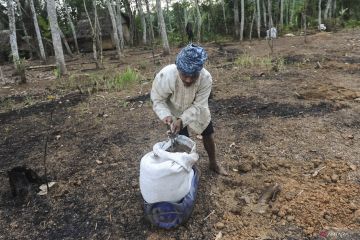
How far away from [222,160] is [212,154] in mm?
455

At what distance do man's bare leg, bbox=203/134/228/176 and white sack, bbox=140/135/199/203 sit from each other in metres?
0.75

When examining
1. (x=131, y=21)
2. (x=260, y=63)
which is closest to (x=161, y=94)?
(x=260, y=63)

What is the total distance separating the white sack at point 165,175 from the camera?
2742 mm

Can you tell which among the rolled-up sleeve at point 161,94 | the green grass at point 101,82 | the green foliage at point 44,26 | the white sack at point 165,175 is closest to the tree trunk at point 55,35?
the green grass at point 101,82

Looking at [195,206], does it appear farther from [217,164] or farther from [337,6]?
[337,6]

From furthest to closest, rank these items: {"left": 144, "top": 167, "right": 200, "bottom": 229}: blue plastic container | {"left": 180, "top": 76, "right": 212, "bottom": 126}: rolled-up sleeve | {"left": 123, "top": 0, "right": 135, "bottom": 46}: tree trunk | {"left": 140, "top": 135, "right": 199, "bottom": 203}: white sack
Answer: {"left": 123, "top": 0, "right": 135, "bottom": 46}: tree trunk, {"left": 180, "top": 76, "right": 212, "bottom": 126}: rolled-up sleeve, {"left": 144, "top": 167, "right": 200, "bottom": 229}: blue plastic container, {"left": 140, "top": 135, "right": 199, "bottom": 203}: white sack

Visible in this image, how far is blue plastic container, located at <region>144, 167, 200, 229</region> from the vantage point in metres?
2.87

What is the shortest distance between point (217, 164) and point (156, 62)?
8.10 metres

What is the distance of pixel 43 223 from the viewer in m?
3.30

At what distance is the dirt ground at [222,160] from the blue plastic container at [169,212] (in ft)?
0.30

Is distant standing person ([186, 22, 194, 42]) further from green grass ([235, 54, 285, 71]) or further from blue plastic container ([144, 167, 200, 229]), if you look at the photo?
blue plastic container ([144, 167, 200, 229])

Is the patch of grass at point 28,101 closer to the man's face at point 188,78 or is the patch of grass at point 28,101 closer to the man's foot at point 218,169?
the man's foot at point 218,169

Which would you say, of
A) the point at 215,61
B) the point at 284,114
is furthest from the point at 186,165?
the point at 215,61

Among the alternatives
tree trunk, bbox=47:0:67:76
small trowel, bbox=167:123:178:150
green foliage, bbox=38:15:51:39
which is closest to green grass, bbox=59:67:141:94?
tree trunk, bbox=47:0:67:76
